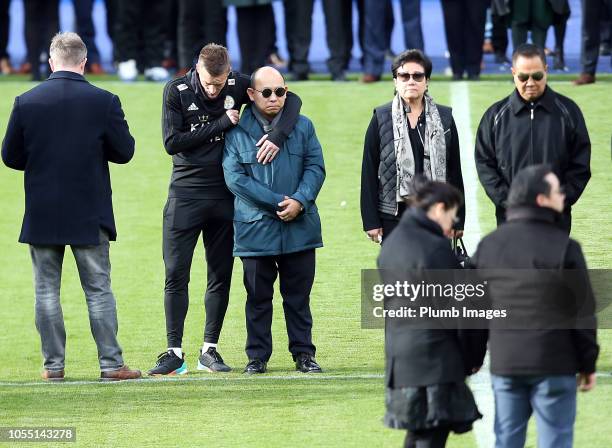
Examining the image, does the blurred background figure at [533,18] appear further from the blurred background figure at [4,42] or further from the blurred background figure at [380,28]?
the blurred background figure at [4,42]

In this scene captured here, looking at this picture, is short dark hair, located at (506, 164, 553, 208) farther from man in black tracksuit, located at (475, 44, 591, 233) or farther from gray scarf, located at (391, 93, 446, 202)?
gray scarf, located at (391, 93, 446, 202)

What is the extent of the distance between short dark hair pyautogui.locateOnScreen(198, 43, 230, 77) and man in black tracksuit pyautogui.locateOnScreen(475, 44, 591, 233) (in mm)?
1674

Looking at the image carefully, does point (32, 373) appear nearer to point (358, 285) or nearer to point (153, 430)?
point (153, 430)

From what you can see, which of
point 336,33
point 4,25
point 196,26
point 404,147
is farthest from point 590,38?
point 4,25

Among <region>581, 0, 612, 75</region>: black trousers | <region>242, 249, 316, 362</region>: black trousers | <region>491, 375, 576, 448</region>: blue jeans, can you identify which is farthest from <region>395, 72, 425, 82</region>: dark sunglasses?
<region>581, 0, 612, 75</region>: black trousers

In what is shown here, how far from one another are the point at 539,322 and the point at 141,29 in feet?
41.6

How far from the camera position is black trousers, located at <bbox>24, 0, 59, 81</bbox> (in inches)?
696

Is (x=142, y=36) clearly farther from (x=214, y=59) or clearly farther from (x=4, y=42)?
(x=214, y=59)

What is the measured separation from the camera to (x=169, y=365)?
950 cm

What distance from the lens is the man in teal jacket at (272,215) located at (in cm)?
920

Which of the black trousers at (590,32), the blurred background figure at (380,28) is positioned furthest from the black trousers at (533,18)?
the blurred background figure at (380,28)

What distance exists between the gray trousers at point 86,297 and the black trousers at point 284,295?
0.82 metres

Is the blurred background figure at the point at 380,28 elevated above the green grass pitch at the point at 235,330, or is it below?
above

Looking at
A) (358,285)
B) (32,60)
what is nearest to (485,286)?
(358,285)
